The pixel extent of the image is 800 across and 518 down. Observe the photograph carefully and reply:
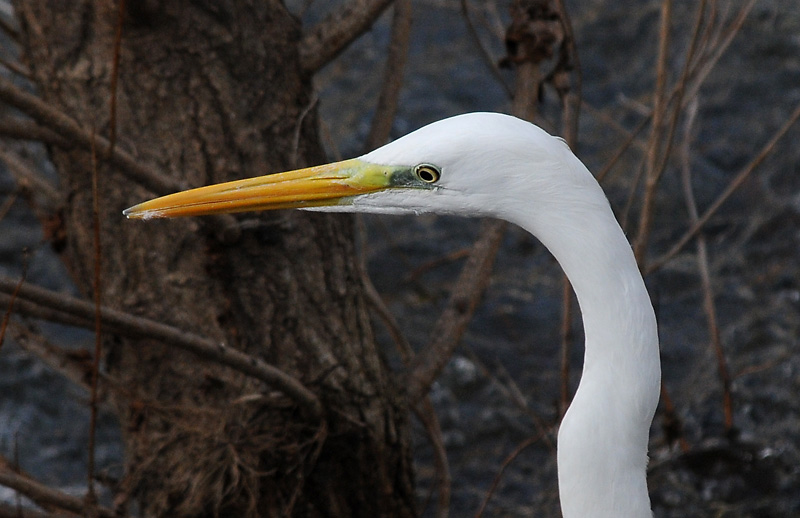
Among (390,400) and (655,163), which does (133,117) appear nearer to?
(390,400)

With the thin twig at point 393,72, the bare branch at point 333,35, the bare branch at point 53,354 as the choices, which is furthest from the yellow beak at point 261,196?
the thin twig at point 393,72

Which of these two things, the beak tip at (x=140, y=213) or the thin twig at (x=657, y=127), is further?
the thin twig at (x=657, y=127)

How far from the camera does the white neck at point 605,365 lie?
1429mm

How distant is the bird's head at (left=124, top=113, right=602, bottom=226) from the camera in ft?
4.73

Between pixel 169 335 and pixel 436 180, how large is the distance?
71 centimetres

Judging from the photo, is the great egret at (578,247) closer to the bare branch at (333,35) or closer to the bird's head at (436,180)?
the bird's head at (436,180)

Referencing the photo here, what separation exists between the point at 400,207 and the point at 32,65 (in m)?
A: 1.26

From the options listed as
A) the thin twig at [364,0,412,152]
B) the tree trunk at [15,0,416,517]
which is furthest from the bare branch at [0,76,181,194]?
the thin twig at [364,0,412,152]

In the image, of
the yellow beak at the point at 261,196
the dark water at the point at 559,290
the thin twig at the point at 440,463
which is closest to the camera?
the yellow beak at the point at 261,196

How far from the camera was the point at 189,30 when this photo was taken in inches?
87.1

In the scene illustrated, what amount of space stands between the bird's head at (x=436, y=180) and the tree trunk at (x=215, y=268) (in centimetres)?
59

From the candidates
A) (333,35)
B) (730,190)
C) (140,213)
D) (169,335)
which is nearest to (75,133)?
(140,213)

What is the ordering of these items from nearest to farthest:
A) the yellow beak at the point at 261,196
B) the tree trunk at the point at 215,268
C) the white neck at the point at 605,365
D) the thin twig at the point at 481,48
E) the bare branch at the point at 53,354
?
the white neck at the point at 605,365 < the yellow beak at the point at 261,196 < the tree trunk at the point at 215,268 < the bare branch at the point at 53,354 < the thin twig at the point at 481,48

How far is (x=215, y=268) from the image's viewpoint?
2.25 meters
